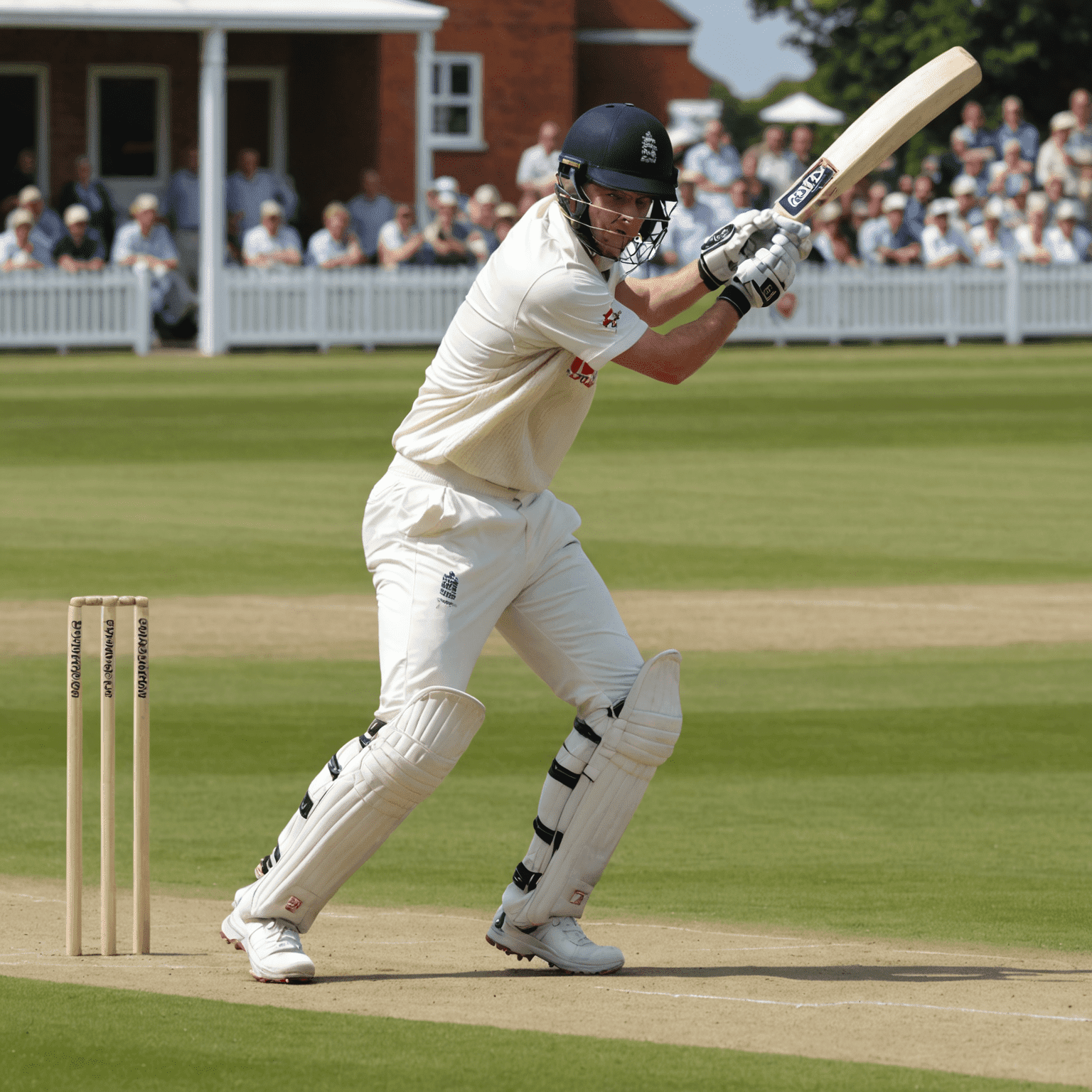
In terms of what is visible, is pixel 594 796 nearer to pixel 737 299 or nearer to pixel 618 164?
pixel 737 299

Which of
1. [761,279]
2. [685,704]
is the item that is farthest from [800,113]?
[761,279]

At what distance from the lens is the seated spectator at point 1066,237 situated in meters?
26.8

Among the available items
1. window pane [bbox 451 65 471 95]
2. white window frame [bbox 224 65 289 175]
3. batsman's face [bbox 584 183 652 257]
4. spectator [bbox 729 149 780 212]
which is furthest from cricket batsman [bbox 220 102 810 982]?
window pane [bbox 451 65 471 95]

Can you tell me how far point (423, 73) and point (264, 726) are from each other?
63.2 feet

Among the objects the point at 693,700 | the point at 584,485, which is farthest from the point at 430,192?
the point at 693,700

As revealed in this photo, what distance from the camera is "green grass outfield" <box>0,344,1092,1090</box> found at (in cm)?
472

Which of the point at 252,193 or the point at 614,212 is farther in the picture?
the point at 252,193

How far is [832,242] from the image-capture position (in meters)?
26.4

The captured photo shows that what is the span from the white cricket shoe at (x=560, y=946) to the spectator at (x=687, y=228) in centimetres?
2011

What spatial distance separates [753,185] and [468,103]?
10.0 metres

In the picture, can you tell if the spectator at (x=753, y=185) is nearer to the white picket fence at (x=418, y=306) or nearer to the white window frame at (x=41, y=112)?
the white picket fence at (x=418, y=306)

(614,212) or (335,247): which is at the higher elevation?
(614,212)

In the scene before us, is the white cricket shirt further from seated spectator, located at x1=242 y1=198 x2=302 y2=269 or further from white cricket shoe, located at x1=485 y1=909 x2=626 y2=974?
seated spectator, located at x1=242 y1=198 x2=302 y2=269

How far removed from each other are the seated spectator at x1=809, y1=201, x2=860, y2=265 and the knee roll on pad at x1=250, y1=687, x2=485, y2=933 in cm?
2151
